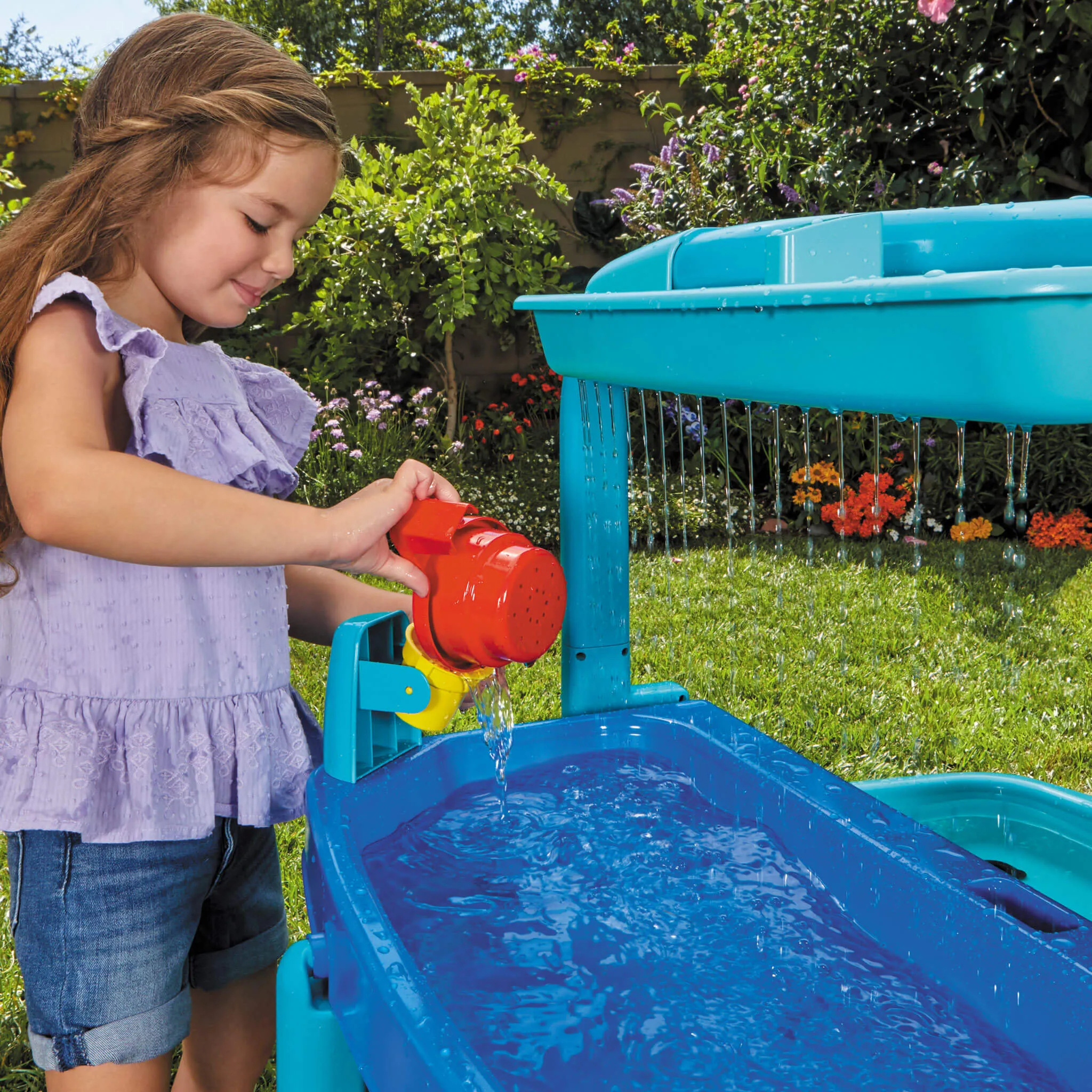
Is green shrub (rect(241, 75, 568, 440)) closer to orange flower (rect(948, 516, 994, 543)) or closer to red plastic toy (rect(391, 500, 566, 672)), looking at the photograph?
orange flower (rect(948, 516, 994, 543))

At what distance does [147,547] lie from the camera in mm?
1026

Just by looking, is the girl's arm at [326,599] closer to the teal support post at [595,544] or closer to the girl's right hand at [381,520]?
the teal support post at [595,544]

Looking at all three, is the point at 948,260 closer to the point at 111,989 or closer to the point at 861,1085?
the point at 861,1085

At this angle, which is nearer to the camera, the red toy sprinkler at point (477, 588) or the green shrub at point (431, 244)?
the red toy sprinkler at point (477, 588)

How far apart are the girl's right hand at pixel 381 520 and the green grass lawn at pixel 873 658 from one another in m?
1.10

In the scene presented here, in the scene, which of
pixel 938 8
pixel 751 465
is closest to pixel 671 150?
pixel 938 8

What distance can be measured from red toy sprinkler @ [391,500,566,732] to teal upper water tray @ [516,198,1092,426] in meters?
0.23

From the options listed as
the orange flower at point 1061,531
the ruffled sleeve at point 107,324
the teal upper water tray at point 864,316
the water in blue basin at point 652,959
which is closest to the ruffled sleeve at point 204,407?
the ruffled sleeve at point 107,324

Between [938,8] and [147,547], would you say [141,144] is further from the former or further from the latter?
[938,8]

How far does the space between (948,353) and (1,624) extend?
1064mm

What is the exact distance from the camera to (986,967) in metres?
1.13

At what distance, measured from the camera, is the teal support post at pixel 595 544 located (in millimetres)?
1658

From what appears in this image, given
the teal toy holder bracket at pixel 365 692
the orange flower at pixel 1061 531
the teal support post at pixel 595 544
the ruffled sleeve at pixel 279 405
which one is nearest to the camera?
the teal toy holder bracket at pixel 365 692

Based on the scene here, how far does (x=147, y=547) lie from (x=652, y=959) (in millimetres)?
699
